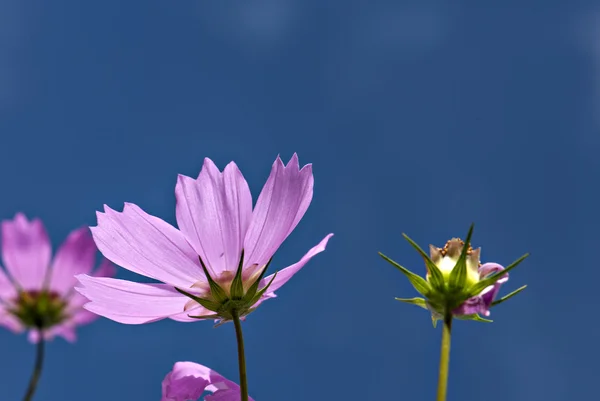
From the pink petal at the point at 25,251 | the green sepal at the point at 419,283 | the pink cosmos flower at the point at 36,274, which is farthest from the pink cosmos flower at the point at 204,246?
the pink petal at the point at 25,251

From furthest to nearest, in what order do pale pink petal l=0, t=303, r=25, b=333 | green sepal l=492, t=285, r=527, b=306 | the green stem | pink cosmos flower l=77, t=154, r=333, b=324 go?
1. pale pink petal l=0, t=303, r=25, b=333
2. pink cosmos flower l=77, t=154, r=333, b=324
3. green sepal l=492, t=285, r=527, b=306
4. the green stem

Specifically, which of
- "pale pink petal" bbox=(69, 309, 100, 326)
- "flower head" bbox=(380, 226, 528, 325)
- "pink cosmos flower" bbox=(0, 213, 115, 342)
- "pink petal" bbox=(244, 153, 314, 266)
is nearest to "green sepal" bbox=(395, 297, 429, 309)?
"flower head" bbox=(380, 226, 528, 325)

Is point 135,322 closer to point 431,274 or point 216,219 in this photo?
point 216,219

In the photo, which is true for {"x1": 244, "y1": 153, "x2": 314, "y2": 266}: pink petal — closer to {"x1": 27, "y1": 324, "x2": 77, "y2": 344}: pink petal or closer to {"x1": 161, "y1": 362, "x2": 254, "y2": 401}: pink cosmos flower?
{"x1": 161, "y1": 362, "x2": 254, "y2": 401}: pink cosmos flower

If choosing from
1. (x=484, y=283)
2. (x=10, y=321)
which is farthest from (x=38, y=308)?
(x=484, y=283)

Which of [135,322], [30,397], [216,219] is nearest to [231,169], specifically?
[216,219]

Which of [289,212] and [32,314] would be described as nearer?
[289,212]
